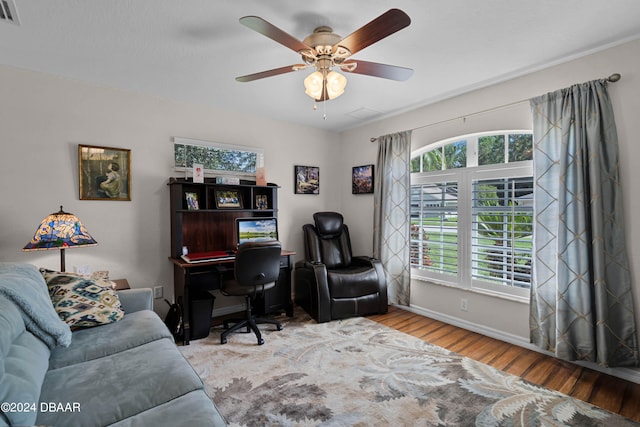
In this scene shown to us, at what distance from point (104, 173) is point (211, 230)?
118cm

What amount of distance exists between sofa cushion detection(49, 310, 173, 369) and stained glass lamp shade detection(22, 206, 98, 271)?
74 cm

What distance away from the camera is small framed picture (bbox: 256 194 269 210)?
Result: 3.70m

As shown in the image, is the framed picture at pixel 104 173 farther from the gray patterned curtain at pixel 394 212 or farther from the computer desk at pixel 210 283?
the gray patterned curtain at pixel 394 212

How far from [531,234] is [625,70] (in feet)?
4.48

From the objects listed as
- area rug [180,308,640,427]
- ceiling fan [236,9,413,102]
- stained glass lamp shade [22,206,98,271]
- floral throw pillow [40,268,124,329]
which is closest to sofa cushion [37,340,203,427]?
floral throw pillow [40,268,124,329]

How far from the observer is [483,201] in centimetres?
300

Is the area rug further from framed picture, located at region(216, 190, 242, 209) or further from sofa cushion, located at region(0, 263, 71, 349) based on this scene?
framed picture, located at region(216, 190, 242, 209)

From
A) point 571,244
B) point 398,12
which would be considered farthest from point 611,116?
point 398,12

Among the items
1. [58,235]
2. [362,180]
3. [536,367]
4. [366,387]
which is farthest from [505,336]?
[58,235]

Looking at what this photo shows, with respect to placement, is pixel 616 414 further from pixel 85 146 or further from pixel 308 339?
pixel 85 146

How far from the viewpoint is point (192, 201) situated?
10.5ft

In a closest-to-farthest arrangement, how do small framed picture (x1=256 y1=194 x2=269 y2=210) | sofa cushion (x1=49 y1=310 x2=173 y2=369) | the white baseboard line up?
sofa cushion (x1=49 y1=310 x2=173 y2=369) < the white baseboard < small framed picture (x1=256 y1=194 x2=269 y2=210)

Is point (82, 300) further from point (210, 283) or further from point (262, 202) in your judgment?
point (262, 202)

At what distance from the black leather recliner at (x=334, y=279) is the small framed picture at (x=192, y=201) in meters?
1.39
